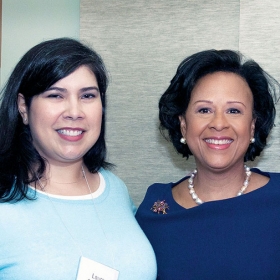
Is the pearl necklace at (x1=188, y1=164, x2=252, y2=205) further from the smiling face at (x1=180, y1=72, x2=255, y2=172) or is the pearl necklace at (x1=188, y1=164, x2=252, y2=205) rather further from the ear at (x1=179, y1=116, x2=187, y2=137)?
the ear at (x1=179, y1=116, x2=187, y2=137)

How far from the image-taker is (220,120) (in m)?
1.91

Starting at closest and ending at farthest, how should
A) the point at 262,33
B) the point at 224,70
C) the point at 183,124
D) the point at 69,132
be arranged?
the point at 69,132, the point at 224,70, the point at 183,124, the point at 262,33

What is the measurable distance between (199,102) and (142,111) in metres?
0.81

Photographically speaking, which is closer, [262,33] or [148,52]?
[262,33]

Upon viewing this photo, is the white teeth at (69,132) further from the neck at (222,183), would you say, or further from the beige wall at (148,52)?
the beige wall at (148,52)

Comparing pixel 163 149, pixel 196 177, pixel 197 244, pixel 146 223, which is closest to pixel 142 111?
pixel 163 149

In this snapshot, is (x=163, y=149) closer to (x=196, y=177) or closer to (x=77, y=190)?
(x=196, y=177)

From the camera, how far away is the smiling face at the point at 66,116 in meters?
1.71

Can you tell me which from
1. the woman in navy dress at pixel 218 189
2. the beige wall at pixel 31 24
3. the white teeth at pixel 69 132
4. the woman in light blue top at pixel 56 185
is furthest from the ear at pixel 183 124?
the beige wall at pixel 31 24

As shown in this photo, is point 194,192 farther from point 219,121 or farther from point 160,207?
point 219,121

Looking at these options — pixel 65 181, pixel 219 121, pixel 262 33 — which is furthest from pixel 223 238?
pixel 262 33

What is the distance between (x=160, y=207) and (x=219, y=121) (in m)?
0.48

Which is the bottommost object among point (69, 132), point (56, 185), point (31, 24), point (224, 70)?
point (56, 185)

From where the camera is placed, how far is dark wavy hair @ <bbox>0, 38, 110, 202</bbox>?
1.69 meters
